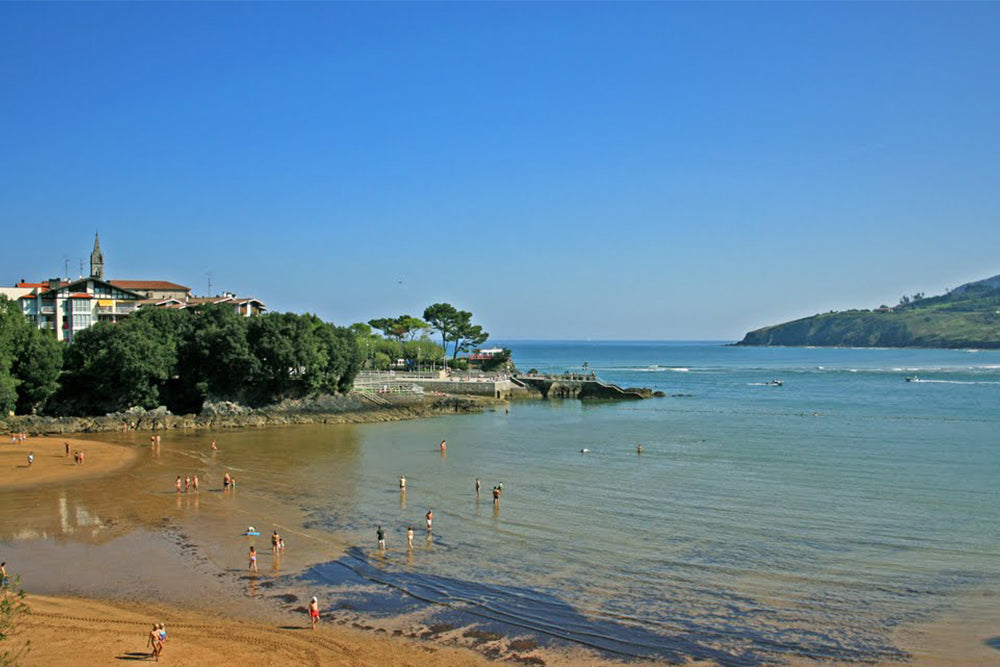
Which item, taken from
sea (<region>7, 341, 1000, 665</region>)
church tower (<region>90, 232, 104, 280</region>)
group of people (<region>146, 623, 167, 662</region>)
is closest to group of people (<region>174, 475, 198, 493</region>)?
sea (<region>7, 341, 1000, 665</region>)

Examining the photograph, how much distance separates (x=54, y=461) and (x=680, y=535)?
39.7 m

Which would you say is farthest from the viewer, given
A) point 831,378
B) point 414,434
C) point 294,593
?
point 831,378

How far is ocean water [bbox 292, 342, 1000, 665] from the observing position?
23.1m

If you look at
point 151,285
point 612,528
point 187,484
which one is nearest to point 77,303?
point 151,285

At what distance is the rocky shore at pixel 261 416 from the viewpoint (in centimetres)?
6178

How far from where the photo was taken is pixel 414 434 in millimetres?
65125

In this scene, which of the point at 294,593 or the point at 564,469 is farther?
the point at 564,469

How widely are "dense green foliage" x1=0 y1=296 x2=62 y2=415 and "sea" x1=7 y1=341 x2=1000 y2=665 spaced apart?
40.0ft

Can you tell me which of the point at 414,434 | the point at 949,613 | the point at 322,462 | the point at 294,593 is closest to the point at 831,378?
the point at 414,434

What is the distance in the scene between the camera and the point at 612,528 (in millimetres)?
33188

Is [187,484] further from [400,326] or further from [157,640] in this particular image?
[400,326]

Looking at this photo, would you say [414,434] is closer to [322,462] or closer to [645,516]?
[322,462]

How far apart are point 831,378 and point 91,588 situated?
135 metres

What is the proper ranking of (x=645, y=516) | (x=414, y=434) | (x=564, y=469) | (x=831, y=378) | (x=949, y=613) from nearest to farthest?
(x=949, y=613) < (x=645, y=516) < (x=564, y=469) < (x=414, y=434) < (x=831, y=378)
